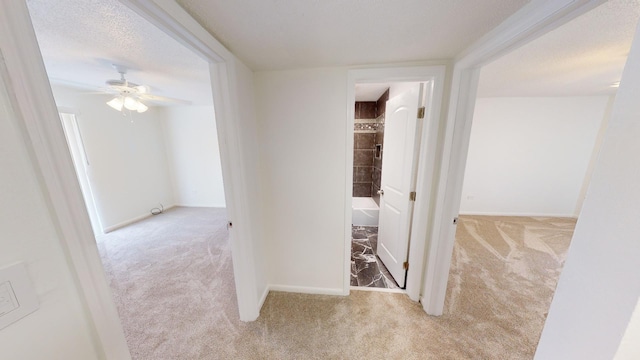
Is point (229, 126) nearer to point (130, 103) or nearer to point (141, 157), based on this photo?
point (130, 103)

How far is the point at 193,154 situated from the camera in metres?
4.32

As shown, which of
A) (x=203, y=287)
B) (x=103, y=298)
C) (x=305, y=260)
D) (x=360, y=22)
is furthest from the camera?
(x=203, y=287)

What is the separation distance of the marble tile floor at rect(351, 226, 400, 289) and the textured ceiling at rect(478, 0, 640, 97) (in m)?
2.45

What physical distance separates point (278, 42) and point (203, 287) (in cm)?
235

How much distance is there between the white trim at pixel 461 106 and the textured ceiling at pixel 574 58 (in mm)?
729

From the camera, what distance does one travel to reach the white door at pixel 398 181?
1.74 meters

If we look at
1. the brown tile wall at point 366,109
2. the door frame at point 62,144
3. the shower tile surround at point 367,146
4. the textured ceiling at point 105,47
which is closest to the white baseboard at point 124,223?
the textured ceiling at point 105,47

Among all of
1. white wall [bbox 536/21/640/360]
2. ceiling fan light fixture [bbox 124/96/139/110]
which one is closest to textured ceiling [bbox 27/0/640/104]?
ceiling fan light fixture [bbox 124/96/139/110]

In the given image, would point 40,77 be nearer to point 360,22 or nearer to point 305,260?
point 360,22

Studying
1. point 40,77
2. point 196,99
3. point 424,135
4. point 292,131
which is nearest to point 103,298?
point 40,77

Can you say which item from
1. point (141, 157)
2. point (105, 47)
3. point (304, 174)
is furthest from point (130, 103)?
point (304, 174)

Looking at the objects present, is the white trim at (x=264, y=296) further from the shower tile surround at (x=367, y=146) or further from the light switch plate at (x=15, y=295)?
the shower tile surround at (x=367, y=146)

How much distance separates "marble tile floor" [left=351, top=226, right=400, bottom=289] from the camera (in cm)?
208

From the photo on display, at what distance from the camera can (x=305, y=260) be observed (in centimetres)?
190
